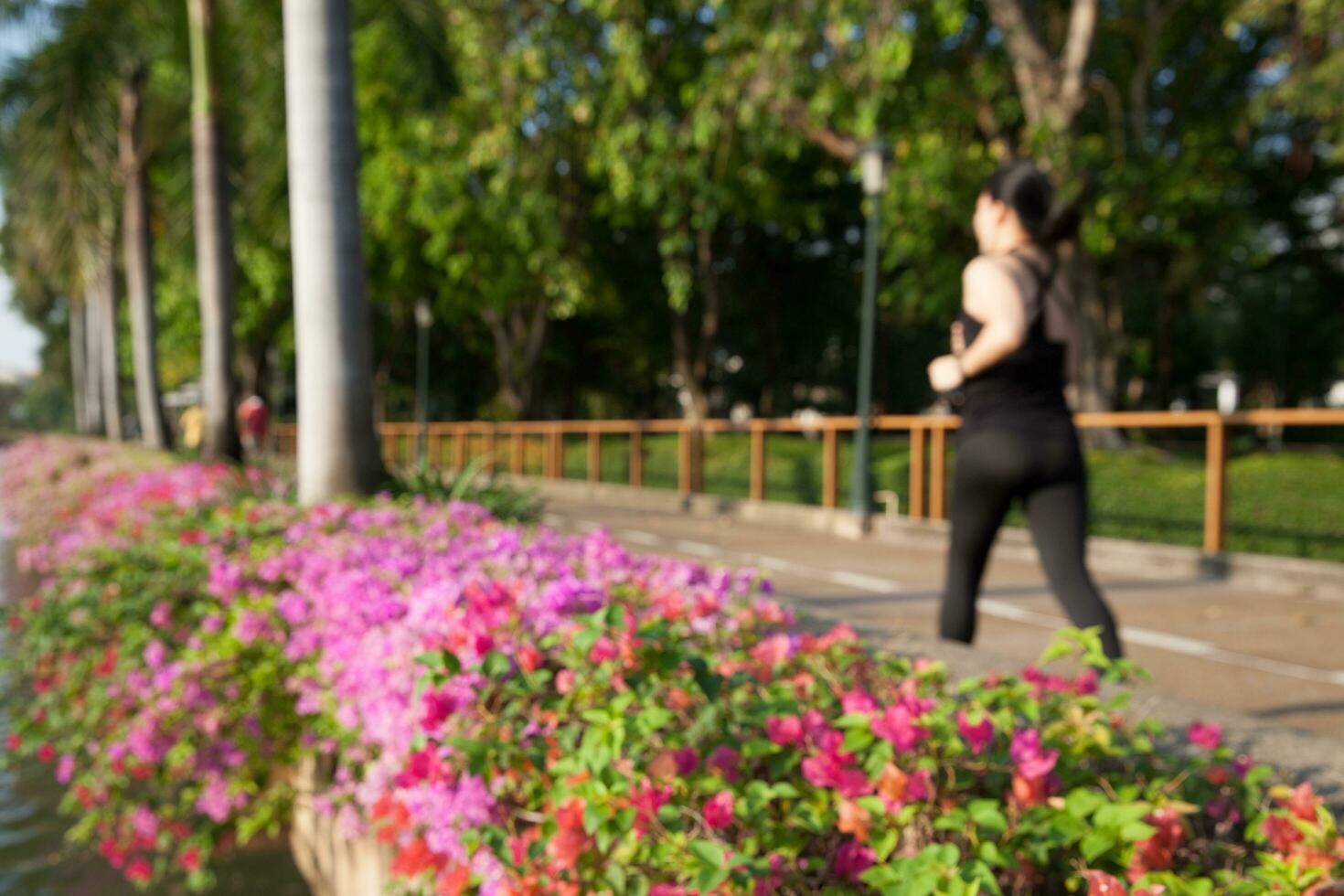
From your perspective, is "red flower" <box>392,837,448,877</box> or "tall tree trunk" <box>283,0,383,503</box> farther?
"tall tree trunk" <box>283,0,383,503</box>

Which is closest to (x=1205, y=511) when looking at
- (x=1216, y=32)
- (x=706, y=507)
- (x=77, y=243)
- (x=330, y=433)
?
(x=330, y=433)

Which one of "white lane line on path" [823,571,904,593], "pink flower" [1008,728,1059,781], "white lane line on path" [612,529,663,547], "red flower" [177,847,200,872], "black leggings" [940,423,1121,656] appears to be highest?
"black leggings" [940,423,1121,656]

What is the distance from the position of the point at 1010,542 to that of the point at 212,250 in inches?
349

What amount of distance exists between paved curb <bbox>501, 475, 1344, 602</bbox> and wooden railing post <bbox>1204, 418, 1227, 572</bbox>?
20cm

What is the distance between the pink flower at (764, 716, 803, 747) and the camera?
6.80ft

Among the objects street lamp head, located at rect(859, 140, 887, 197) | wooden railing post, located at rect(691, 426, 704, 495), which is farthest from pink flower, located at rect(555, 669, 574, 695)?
wooden railing post, located at rect(691, 426, 704, 495)

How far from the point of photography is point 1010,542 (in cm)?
1179

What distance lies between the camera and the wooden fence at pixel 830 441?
10297 mm

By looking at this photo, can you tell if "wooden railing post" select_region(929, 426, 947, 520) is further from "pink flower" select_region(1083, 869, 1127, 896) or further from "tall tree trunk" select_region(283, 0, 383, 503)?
"pink flower" select_region(1083, 869, 1127, 896)

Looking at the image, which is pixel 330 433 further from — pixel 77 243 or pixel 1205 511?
pixel 77 243

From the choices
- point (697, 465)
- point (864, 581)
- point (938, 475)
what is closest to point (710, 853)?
point (864, 581)

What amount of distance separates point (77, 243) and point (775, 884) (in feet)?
48.1

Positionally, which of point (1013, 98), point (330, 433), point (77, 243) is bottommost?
point (330, 433)

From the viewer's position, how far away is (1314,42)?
15.2 metres
